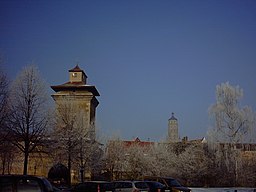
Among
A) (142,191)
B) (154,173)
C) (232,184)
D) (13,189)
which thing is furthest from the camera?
(154,173)

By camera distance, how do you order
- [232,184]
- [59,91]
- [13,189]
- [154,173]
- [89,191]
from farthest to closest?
[59,91] → [154,173] → [232,184] → [89,191] → [13,189]

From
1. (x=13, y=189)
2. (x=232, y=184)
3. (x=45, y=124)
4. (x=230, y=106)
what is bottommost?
(x=232, y=184)

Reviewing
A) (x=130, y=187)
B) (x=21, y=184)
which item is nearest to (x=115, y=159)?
(x=130, y=187)

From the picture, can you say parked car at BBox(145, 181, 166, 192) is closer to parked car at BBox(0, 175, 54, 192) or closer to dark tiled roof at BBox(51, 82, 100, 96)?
parked car at BBox(0, 175, 54, 192)

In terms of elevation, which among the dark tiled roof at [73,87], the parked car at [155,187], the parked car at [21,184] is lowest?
the parked car at [155,187]

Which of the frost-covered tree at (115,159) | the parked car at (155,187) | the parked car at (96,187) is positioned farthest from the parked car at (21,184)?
the frost-covered tree at (115,159)

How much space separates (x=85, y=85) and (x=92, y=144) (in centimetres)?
2537

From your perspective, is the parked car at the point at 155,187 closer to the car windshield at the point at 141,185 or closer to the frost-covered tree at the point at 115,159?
the car windshield at the point at 141,185

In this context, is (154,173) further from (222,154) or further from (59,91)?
(59,91)

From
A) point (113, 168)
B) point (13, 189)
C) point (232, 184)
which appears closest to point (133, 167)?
point (113, 168)

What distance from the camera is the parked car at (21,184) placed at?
1223cm

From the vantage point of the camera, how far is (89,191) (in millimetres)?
21734

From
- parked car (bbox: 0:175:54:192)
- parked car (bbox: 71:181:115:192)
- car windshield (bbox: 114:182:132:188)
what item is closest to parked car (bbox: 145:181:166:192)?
car windshield (bbox: 114:182:132:188)

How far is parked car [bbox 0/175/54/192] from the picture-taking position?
40.1 ft
